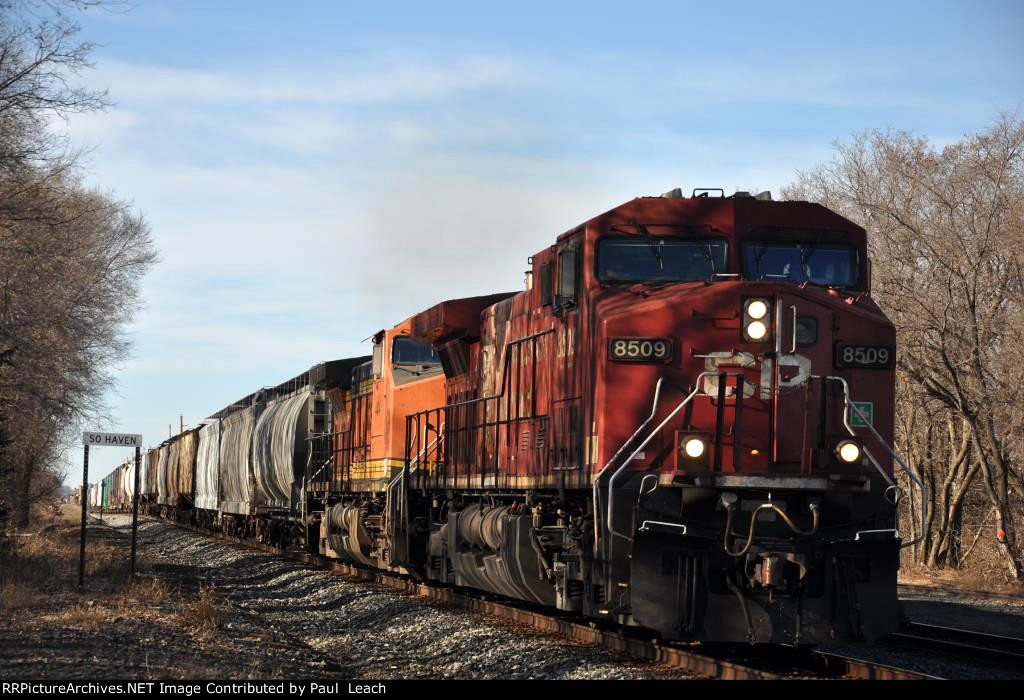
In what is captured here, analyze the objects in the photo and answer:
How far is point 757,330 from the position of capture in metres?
10.1

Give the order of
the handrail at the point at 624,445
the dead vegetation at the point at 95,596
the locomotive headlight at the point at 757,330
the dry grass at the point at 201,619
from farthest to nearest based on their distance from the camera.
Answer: the dead vegetation at the point at 95,596 → the dry grass at the point at 201,619 → the handrail at the point at 624,445 → the locomotive headlight at the point at 757,330

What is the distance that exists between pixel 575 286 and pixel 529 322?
2067 mm

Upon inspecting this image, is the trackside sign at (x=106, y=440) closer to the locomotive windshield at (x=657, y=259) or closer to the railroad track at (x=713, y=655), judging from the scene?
the railroad track at (x=713, y=655)

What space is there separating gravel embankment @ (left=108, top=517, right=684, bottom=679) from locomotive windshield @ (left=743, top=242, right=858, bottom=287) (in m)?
3.60

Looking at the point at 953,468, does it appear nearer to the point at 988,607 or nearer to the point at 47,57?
the point at 988,607

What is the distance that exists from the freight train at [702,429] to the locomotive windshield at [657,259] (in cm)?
1

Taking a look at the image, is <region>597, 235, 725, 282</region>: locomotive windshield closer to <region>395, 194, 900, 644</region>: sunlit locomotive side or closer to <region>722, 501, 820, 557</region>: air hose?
<region>395, 194, 900, 644</region>: sunlit locomotive side

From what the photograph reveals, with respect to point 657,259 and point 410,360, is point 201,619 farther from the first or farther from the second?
point 410,360

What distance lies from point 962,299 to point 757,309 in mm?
14776

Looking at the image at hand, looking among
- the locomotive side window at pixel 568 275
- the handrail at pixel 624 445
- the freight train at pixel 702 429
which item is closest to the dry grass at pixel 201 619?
the freight train at pixel 702 429

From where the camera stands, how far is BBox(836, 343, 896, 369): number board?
10461 millimetres

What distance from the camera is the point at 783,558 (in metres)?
9.70

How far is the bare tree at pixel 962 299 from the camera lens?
2272 cm
